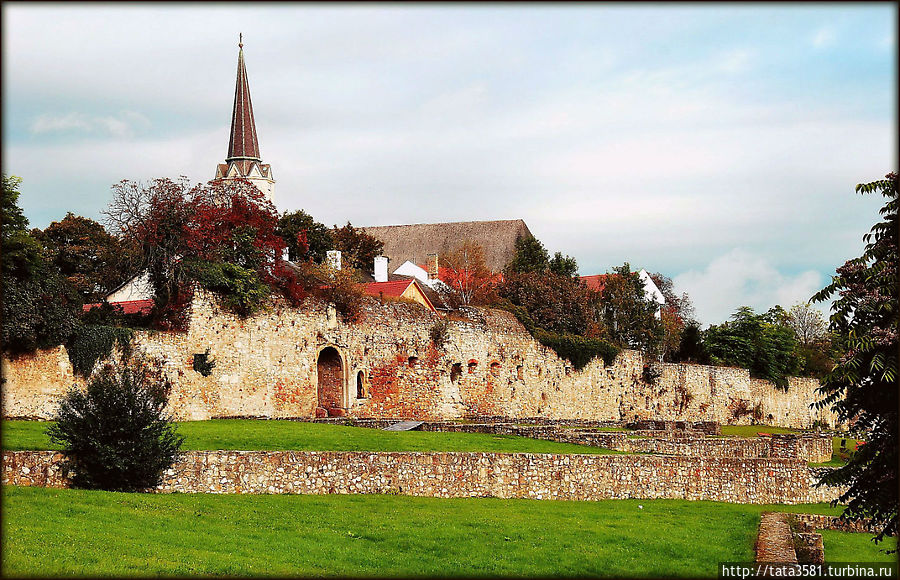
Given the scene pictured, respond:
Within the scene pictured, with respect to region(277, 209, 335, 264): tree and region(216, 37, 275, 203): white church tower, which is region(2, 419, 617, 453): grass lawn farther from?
region(216, 37, 275, 203): white church tower

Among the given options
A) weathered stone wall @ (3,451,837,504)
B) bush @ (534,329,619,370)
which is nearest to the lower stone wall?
weathered stone wall @ (3,451,837,504)

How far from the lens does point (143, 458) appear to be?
19.4m

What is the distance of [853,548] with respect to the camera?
19391 millimetres

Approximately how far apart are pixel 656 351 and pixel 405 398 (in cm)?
3060

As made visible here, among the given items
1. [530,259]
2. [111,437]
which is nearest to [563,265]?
[530,259]

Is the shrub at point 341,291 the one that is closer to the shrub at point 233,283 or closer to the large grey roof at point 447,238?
the shrub at point 233,283

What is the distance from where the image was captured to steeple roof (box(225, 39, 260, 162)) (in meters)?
77.6

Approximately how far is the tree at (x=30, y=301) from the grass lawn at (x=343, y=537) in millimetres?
9529

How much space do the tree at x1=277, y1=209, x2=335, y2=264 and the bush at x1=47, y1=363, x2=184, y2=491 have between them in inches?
1477

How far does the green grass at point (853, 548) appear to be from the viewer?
18.0 meters

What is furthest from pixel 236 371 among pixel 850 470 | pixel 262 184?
pixel 262 184

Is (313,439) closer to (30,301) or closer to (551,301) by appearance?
(30,301)

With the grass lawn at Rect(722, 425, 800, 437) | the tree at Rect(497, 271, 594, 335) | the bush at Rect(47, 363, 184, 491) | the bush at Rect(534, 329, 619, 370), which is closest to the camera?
the bush at Rect(47, 363, 184, 491)

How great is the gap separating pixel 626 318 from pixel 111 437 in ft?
163
